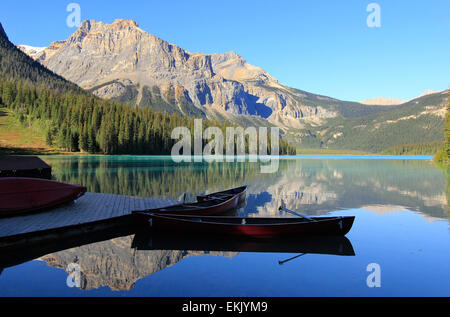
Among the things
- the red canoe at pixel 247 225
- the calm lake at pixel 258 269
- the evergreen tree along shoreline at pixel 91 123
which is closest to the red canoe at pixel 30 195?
the red canoe at pixel 247 225

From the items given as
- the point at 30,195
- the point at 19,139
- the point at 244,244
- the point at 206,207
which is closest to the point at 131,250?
the point at 244,244

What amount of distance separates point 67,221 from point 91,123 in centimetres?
10776

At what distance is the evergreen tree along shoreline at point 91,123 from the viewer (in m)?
104

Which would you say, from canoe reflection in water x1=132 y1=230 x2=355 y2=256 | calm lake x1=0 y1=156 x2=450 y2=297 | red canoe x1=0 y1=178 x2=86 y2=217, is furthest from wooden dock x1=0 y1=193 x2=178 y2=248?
canoe reflection in water x1=132 y1=230 x2=355 y2=256

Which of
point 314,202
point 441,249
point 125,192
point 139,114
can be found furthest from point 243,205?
point 139,114

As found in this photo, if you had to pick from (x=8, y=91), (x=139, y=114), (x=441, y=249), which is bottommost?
(x=441, y=249)

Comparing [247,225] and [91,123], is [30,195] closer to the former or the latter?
[247,225]

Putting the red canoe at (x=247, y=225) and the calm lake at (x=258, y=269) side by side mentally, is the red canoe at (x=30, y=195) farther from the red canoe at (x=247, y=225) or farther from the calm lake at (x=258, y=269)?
the calm lake at (x=258, y=269)

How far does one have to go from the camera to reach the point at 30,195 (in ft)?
53.1

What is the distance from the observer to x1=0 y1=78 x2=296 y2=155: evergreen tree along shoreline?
104 m

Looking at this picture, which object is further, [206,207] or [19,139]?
[19,139]

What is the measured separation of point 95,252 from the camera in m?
12.4
